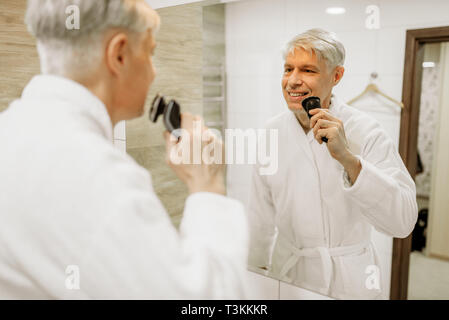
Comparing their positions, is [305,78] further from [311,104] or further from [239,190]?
[239,190]

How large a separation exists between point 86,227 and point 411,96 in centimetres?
65

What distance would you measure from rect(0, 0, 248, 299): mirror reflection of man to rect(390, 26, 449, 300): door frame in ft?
1.25

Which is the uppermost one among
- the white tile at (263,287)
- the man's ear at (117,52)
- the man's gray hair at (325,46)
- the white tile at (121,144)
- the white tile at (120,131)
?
the man's gray hair at (325,46)

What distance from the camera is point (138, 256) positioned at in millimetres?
480

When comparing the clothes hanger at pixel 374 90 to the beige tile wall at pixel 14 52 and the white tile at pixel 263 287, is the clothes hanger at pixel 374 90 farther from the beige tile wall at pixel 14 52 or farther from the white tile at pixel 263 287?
the beige tile wall at pixel 14 52

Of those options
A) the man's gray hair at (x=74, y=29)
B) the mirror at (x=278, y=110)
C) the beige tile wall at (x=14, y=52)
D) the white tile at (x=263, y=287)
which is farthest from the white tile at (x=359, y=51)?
the beige tile wall at (x=14, y=52)

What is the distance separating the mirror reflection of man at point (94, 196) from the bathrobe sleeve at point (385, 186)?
30cm

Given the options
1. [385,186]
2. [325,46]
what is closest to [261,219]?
[385,186]

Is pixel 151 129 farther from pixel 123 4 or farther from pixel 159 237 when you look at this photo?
pixel 159 237

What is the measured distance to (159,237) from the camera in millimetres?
495

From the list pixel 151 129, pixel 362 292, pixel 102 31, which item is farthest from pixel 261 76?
pixel 362 292

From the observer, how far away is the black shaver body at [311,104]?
82 centimetres

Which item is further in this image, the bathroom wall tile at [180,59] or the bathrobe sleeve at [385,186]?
the bathroom wall tile at [180,59]

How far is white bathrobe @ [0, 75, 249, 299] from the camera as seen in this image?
1.59 ft
